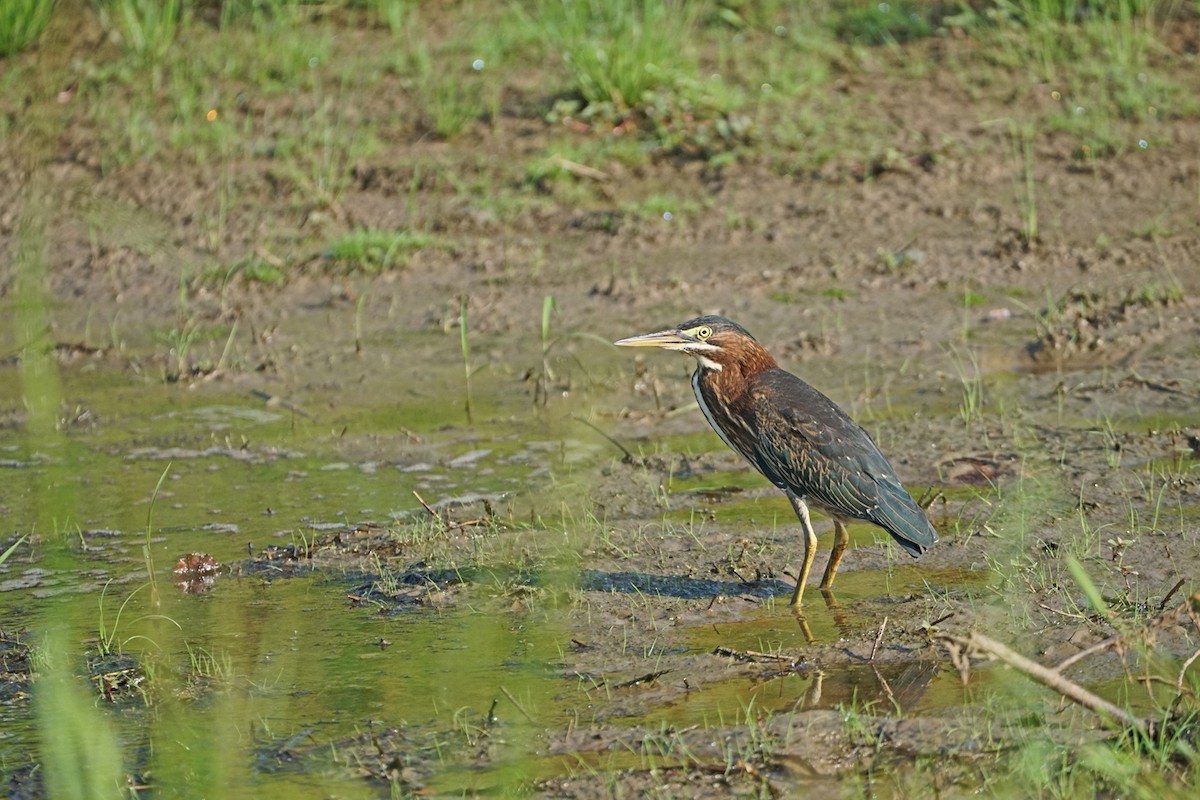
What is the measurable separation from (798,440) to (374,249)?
4.49m

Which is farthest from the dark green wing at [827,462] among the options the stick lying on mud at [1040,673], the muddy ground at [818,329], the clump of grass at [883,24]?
the clump of grass at [883,24]

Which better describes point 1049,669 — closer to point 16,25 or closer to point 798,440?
point 798,440

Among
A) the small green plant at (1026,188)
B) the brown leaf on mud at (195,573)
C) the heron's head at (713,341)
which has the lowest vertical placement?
the brown leaf on mud at (195,573)

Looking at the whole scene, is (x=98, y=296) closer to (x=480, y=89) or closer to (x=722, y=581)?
(x=480, y=89)

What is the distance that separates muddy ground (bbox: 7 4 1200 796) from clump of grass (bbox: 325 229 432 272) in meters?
0.08

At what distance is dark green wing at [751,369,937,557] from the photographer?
559cm

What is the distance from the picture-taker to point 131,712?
4.89m

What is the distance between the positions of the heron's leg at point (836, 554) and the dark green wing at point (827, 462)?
12cm

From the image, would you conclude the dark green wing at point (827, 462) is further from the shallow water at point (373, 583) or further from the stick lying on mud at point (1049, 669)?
the stick lying on mud at point (1049, 669)

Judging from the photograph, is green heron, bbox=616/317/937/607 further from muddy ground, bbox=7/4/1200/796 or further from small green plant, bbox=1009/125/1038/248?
small green plant, bbox=1009/125/1038/248

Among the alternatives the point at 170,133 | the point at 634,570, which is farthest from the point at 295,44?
the point at 634,570

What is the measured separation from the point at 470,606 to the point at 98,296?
508cm

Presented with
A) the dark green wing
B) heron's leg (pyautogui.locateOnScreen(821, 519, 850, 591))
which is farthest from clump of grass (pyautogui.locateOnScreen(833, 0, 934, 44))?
heron's leg (pyautogui.locateOnScreen(821, 519, 850, 591))

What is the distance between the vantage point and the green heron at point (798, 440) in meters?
5.64
